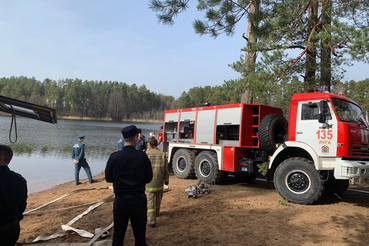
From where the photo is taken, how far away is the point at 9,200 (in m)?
2.90

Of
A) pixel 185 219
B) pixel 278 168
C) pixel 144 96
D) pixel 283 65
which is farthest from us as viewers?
pixel 144 96

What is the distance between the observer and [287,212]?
6.09 m

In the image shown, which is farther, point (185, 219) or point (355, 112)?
point (355, 112)

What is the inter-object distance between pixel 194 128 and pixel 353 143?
17.8 feet

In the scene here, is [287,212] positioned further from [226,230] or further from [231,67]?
[231,67]

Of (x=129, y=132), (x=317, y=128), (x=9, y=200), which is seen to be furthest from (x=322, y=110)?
(x=9, y=200)

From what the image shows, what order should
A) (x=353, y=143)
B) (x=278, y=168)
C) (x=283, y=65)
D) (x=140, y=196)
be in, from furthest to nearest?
(x=283, y=65) < (x=278, y=168) < (x=353, y=143) < (x=140, y=196)

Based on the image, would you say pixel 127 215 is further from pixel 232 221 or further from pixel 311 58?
pixel 311 58

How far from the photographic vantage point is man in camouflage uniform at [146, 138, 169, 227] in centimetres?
533

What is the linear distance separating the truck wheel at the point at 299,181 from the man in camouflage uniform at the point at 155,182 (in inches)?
123

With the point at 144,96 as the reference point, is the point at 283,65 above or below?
below

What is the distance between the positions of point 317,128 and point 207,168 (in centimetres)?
413

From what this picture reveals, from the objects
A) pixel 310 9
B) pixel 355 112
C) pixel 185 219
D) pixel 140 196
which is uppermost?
pixel 310 9

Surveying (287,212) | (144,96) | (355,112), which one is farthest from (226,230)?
(144,96)
